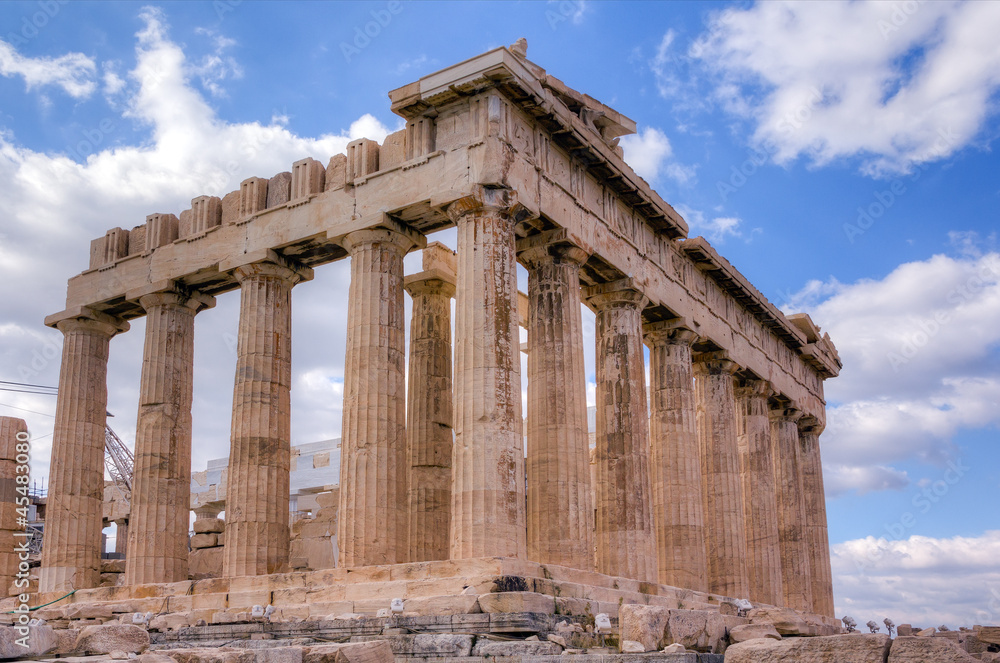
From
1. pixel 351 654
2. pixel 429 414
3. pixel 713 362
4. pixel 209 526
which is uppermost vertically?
pixel 713 362

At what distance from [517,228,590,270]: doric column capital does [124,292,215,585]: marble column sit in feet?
31.7

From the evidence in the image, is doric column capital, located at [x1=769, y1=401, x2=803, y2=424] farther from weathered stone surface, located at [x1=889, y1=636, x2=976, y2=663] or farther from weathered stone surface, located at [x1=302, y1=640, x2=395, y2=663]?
weathered stone surface, located at [x1=302, y1=640, x2=395, y2=663]

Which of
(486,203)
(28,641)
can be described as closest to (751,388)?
(486,203)

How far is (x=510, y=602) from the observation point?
18.2 m

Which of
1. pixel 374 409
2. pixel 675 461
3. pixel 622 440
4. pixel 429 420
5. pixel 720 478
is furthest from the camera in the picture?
pixel 720 478

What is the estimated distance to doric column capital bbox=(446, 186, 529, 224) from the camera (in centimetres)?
2317

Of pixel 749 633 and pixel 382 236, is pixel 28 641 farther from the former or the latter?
pixel 382 236

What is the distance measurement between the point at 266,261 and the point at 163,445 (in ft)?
18.8

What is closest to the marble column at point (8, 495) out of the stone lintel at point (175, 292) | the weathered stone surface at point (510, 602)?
the stone lintel at point (175, 292)

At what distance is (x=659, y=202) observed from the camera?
30031 mm

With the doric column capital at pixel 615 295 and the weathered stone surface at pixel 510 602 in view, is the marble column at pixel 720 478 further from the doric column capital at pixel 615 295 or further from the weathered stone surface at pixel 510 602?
the weathered stone surface at pixel 510 602

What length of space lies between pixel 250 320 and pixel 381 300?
13.7 feet

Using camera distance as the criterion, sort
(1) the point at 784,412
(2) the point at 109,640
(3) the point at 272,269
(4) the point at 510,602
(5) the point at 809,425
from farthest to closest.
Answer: (5) the point at 809,425, (1) the point at 784,412, (3) the point at 272,269, (4) the point at 510,602, (2) the point at 109,640

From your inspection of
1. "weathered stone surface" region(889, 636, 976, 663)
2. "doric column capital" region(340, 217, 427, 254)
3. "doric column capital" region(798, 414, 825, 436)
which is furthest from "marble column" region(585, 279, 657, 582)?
"doric column capital" region(798, 414, 825, 436)
